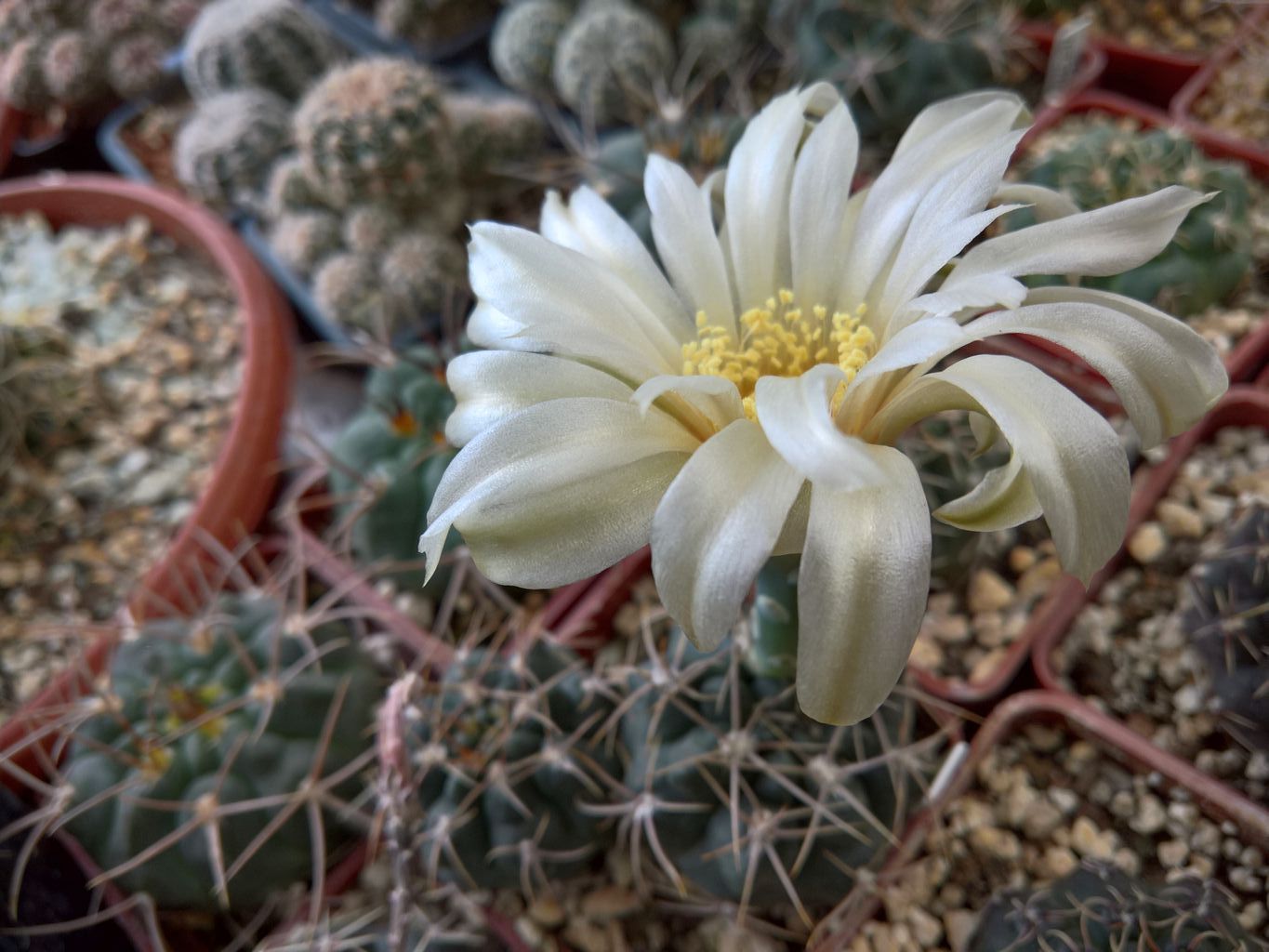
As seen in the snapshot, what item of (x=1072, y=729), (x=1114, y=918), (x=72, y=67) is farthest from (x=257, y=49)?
(x=1114, y=918)

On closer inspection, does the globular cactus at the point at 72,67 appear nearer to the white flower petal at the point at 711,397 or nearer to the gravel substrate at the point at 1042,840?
the white flower petal at the point at 711,397

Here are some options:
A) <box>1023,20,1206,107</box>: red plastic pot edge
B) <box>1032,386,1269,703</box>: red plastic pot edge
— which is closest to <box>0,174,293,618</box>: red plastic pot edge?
<box>1032,386,1269,703</box>: red plastic pot edge

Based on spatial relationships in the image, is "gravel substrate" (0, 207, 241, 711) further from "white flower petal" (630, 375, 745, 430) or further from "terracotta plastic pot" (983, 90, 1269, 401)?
"terracotta plastic pot" (983, 90, 1269, 401)

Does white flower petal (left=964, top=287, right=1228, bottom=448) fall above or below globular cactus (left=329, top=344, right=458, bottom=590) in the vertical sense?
above

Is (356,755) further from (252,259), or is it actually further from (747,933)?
(252,259)

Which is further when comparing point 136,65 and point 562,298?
point 136,65

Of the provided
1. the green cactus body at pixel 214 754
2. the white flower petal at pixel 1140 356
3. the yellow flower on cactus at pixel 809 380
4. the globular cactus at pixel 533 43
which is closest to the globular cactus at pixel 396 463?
the green cactus body at pixel 214 754

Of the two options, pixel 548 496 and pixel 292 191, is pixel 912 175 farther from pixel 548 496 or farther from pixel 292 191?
pixel 292 191
